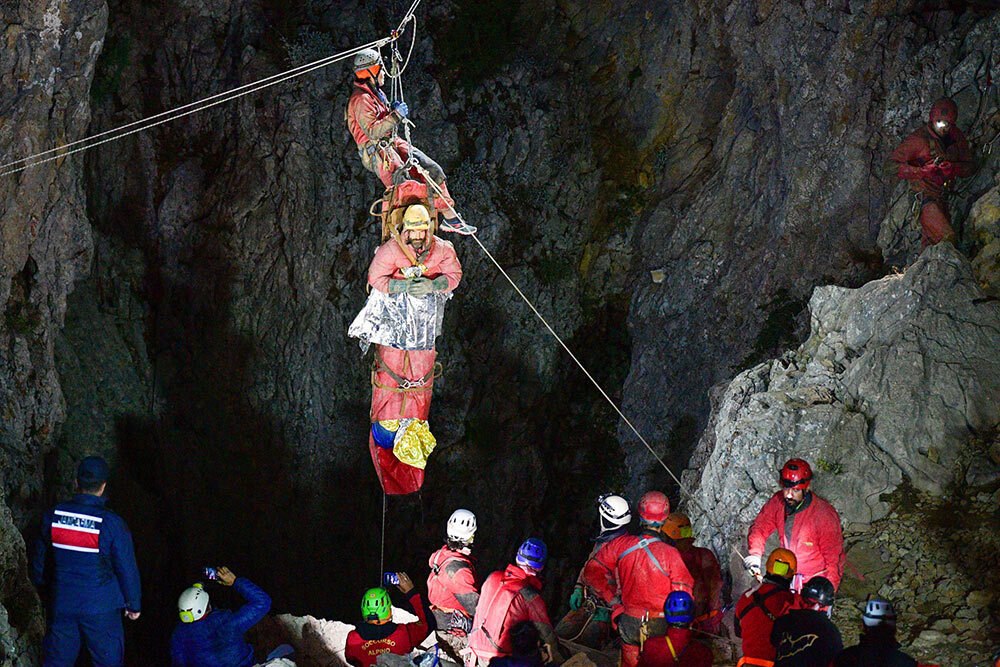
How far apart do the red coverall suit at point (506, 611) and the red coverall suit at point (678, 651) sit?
2.65 ft

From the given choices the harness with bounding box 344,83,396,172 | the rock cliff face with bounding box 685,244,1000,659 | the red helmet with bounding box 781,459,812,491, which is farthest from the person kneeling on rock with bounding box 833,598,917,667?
the harness with bounding box 344,83,396,172

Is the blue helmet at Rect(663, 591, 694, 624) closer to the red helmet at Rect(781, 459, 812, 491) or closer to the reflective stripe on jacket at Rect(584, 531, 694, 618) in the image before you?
the reflective stripe on jacket at Rect(584, 531, 694, 618)

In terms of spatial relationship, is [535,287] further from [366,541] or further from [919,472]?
[919,472]

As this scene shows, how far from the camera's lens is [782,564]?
6.30 metres

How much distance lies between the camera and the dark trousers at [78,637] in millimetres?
7027

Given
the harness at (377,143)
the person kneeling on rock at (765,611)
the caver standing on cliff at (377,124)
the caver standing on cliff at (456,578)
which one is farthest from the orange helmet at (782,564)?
the harness at (377,143)

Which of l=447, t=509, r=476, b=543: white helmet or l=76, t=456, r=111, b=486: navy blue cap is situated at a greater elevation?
l=76, t=456, r=111, b=486: navy blue cap

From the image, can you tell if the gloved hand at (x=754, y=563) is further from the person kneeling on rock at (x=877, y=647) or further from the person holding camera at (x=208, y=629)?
the person holding camera at (x=208, y=629)

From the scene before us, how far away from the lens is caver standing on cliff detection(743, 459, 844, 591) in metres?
7.06

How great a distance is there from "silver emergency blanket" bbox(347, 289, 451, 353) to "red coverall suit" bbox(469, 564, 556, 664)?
2.75m

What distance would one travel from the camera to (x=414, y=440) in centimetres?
884

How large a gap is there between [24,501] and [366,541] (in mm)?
5992

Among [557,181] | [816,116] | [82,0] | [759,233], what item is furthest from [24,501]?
[816,116]

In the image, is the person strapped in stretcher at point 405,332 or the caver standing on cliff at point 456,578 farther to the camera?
the person strapped in stretcher at point 405,332
